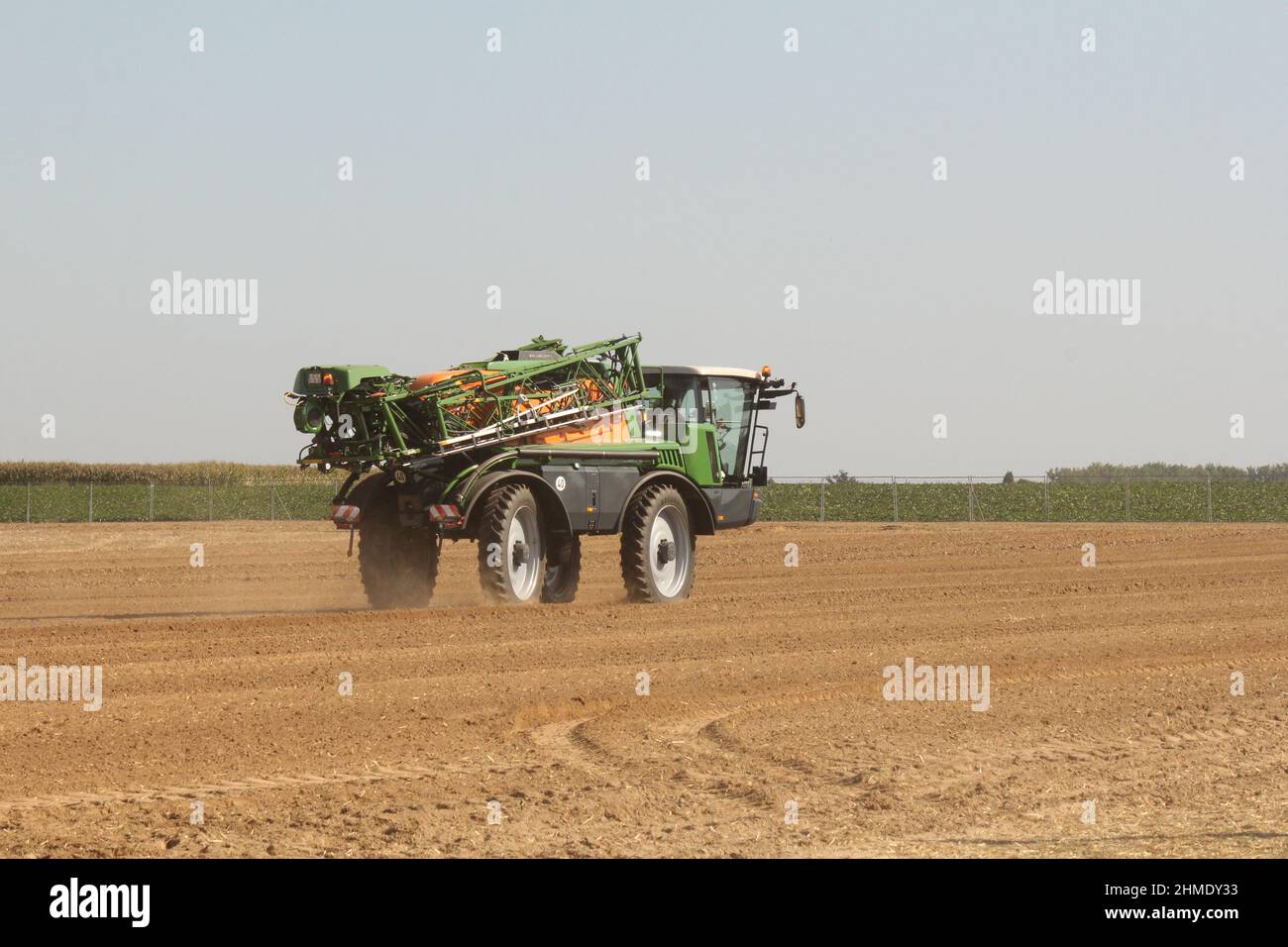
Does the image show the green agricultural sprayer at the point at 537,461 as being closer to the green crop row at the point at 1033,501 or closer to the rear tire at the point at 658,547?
the rear tire at the point at 658,547

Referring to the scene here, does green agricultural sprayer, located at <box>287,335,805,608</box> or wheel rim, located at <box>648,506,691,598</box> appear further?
wheel rim, located at <box>648,506,691,598</box>

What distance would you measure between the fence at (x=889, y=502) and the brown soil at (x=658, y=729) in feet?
103

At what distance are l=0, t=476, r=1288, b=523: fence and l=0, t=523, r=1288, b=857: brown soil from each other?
31.3m

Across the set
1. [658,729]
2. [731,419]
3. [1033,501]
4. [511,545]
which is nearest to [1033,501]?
[1033,501]

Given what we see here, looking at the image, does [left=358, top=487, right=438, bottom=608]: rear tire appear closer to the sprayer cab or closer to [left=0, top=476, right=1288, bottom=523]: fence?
the sprayer cab

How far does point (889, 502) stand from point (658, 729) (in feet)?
142

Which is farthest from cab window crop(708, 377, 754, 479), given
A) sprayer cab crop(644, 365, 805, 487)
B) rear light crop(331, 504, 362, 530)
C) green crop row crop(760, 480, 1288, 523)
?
green crop row crop(760, 480, 1288, 523)

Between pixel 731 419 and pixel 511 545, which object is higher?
pixel 731 419

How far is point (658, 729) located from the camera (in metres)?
10.8

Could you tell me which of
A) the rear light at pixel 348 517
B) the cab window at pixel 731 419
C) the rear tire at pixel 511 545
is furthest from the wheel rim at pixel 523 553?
the cab window at pixel 731 419

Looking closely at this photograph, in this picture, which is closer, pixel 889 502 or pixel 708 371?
pixel 708 371

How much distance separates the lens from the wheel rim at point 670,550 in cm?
1905

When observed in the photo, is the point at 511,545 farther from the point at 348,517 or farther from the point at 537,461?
the point at 348,517

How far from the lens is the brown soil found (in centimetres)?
780
